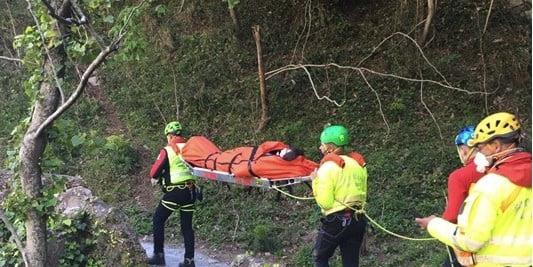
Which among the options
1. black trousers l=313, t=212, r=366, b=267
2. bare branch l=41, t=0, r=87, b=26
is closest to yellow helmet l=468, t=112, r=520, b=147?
black trousers l=313, t=212, r=366, b=267

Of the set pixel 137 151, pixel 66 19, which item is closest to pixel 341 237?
pixel 66 19

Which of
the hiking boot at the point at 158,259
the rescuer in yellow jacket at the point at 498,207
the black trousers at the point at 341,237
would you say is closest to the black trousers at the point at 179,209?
the hiking boot at the point at 158,259

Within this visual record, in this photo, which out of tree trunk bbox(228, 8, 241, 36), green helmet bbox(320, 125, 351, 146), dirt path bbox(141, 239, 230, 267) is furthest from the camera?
tree trunk bbox(228, 8, 241, 36)

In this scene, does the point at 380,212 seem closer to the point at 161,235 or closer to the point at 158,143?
the point at 161,235

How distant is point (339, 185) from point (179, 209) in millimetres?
2586

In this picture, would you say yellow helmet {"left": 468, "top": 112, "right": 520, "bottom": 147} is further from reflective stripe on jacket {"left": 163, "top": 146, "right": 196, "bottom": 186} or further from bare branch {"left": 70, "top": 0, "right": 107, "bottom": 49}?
reflective stripe on jacket {"left": 163, "top": 146, "right": 196, "bottom": 186}

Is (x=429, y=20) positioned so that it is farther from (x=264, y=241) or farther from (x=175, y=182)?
(x=175, y=182)

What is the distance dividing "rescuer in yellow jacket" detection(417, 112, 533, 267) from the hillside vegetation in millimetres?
4390

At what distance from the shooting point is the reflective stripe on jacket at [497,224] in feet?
11.4

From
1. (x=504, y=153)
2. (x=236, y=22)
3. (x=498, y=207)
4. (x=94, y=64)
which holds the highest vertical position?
(x=236, y=22)

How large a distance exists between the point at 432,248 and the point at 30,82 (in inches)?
226

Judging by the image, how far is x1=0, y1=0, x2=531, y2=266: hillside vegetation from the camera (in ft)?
32.8

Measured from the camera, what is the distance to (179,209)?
7473mm

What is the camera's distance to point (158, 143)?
13477mm
